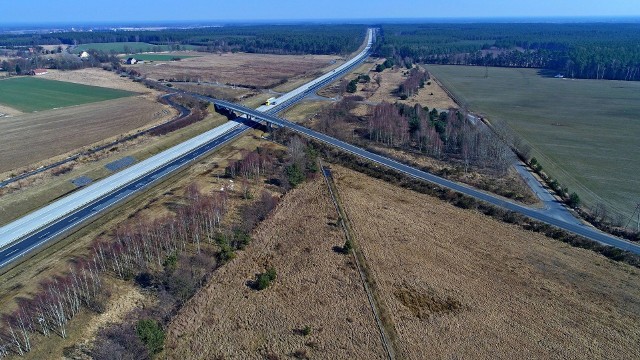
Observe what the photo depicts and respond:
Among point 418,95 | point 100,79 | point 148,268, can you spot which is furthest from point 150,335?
point 100,79

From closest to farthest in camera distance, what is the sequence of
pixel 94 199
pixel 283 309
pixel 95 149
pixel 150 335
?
pixel 150 335, pixel 283 309, pixel 94 199, pixel 95 149

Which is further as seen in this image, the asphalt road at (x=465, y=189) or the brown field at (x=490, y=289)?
the asphalt road at (x=465, y=189)

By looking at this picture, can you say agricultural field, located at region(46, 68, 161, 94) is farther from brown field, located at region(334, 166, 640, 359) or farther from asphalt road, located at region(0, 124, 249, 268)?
brown field, located at region(334, 166, 640, 359)

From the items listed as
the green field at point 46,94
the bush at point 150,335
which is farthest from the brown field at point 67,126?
the bush at point 150,335

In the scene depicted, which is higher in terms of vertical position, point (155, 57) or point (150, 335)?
point (155, 57)

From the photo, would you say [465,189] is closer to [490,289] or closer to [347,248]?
[490,289]

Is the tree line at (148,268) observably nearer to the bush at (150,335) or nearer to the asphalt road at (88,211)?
the bush at (150,335)

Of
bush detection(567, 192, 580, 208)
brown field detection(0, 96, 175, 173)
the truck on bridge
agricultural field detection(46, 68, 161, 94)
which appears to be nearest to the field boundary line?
bush detection(567, 192, 580, 208)
